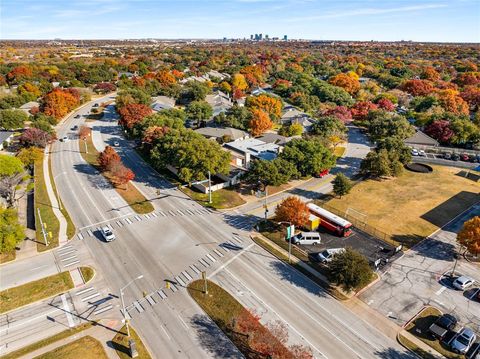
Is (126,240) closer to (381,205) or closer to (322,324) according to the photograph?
(322,324)

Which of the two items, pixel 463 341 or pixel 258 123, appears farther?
pixel 258 123

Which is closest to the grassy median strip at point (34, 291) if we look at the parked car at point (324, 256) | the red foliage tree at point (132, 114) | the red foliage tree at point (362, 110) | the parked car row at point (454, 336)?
the parked car at point (324, 256)

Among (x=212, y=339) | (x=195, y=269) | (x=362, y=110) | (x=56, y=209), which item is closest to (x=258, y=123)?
(x=362, y=110)

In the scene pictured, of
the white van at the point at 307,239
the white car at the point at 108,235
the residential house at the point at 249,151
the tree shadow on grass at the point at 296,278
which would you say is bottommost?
the tree shadow on grass at the point at 296,278

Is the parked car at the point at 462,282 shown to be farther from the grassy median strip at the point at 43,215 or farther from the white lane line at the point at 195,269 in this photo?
the grassy median strip at the point at 43,215

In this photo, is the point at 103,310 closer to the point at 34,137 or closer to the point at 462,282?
the point at 462,282
